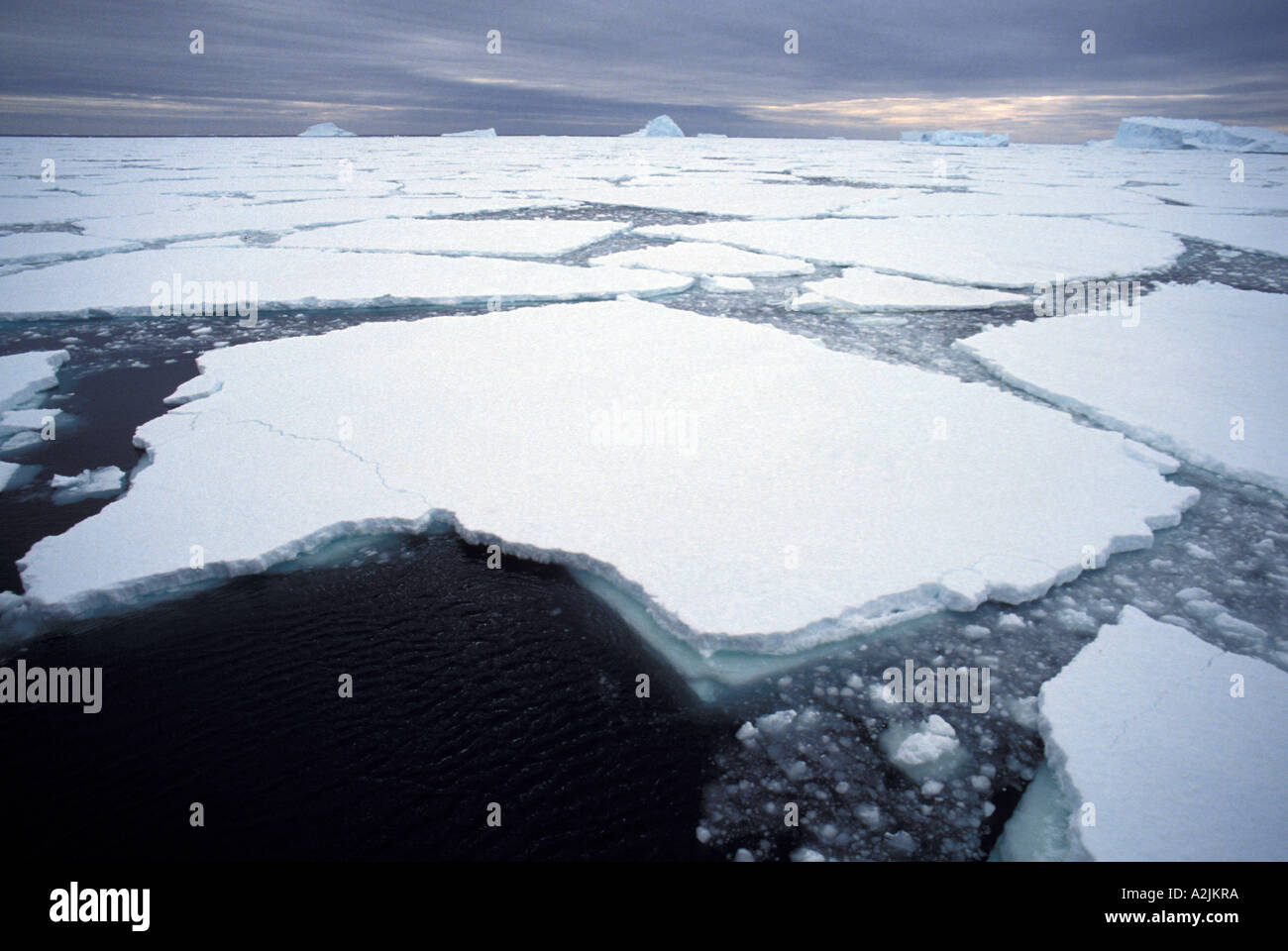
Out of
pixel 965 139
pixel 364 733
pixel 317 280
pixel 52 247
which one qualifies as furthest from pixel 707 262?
pixel 965 139

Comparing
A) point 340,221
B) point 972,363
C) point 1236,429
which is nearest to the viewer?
point 1236,429

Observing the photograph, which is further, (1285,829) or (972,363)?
(972,363)

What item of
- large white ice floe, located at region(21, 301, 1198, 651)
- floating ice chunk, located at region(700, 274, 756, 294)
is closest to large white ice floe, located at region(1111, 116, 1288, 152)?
floating ice chunk, located at region(700, 274, 756, 294)

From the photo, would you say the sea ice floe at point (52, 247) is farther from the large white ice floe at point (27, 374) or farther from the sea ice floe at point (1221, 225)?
the sea ice floe at point (1221, 225)

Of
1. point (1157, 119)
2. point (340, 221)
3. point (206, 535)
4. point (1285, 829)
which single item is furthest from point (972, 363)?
point (1157, 119)

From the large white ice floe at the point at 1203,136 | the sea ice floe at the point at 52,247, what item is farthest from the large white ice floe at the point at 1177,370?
the large white ice floe at the point at 1203,136

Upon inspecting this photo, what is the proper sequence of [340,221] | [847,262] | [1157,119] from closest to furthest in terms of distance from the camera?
[847,262]
[340,221]
[1157,119]
